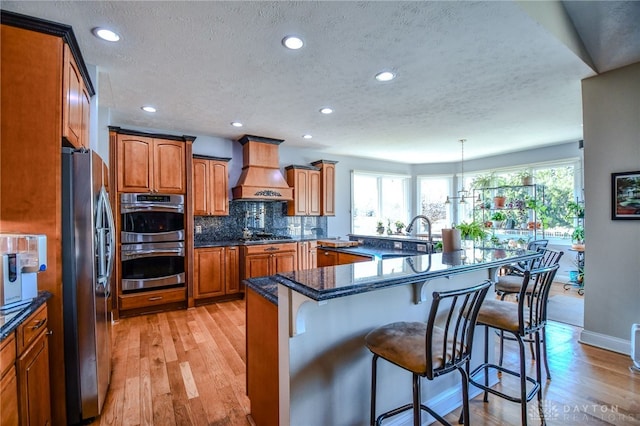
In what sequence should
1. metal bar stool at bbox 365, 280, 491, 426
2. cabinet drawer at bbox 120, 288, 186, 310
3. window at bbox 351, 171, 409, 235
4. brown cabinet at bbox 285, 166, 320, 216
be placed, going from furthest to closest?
window at bbox 351, 171, 409, 235
brown cabinet at bbox 285, 166, 320, 216
cabinet drawer at bbox 120, 288, 186, 310
metal bar stool at bbox 365, 280, 491, 426

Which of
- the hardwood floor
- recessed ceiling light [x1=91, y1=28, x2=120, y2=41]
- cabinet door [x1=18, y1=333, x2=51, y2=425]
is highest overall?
recessed ceiling light [x1=91, y1=28, x2=120, y2=41]

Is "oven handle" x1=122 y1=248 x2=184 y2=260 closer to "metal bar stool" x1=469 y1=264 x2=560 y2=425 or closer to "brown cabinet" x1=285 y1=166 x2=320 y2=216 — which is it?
"brown cabinet" x1=285 y1=166 x2=320 y2=216

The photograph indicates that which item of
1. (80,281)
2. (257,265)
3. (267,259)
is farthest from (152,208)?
(80,281)

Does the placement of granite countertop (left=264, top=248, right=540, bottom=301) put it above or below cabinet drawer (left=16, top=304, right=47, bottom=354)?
above

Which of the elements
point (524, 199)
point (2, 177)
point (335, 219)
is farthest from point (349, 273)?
point (524, 199)

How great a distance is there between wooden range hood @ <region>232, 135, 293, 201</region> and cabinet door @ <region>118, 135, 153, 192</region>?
135 cm

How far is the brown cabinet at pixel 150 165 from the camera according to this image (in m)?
3.83

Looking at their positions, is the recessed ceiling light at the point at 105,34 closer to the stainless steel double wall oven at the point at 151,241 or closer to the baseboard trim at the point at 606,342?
the stainless steel double wall oven at the point at 151,241

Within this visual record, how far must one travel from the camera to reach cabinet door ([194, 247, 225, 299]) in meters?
4.30

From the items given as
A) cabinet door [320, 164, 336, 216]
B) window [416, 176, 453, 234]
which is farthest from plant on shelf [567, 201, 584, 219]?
cabinet door [320, 164, 336, 216]

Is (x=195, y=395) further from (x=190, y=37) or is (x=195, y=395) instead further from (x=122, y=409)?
(x=190, y=37)

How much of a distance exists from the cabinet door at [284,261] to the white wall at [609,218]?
3711 millimetres

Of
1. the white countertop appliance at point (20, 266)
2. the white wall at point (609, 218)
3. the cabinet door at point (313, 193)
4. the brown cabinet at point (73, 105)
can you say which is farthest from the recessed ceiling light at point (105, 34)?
the white wall at point (609, 218)

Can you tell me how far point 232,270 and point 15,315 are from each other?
3.28 meters
